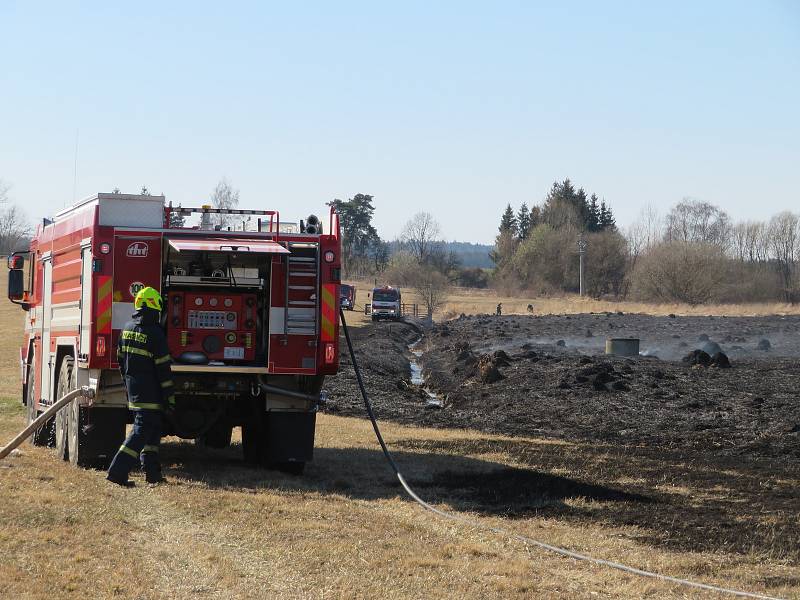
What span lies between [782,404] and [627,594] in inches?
637

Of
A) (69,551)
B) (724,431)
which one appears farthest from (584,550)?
(724,431)

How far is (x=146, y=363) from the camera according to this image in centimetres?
1183

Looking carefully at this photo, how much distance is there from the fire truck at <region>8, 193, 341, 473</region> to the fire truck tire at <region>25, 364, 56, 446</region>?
8.01 feet

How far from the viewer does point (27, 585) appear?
284 inches

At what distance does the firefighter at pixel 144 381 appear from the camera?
38.4 feet

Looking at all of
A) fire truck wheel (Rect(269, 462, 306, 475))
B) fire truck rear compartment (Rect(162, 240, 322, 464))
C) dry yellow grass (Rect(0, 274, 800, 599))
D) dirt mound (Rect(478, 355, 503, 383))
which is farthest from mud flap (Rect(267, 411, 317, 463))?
dirt mound (Rect(478, 355, 503, 383))

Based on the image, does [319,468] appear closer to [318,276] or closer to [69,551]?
[318,276]

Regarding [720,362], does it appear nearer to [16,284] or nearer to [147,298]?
[16,284]

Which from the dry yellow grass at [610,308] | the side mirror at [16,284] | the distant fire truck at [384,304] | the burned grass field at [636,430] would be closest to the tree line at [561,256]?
the dry yellow grass at [610,308]

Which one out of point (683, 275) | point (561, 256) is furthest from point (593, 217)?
point (683, 275)

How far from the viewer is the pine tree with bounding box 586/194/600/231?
150250mm

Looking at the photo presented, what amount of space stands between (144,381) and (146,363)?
0.19 m

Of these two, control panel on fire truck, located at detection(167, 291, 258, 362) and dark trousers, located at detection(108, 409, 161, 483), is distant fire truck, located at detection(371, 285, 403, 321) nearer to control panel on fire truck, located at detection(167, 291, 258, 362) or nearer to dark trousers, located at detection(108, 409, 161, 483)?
control panel on fire truck, located at detection(167, 291, 258, 362)

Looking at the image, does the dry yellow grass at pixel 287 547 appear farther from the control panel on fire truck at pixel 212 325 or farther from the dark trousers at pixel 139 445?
the control panel on fire truck at pixel 212 325
